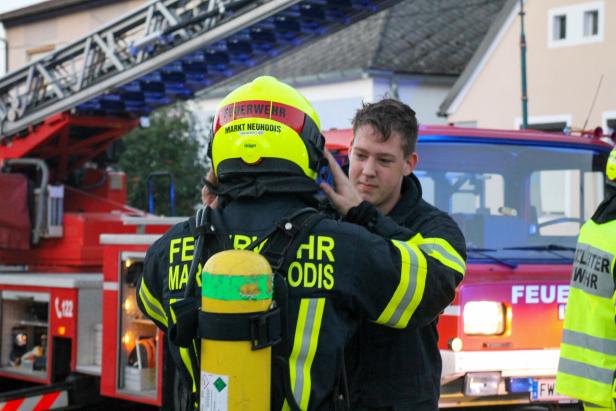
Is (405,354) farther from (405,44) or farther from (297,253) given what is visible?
(405,44)

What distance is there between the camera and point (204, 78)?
8.55 meters

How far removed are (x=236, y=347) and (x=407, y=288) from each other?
0.47 meters

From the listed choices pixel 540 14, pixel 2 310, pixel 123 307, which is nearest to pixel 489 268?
pixel 123 307

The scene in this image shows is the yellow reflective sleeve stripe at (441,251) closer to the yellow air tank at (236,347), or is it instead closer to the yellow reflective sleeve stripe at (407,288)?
the yellow reflective sleeve stripe at (407,288)

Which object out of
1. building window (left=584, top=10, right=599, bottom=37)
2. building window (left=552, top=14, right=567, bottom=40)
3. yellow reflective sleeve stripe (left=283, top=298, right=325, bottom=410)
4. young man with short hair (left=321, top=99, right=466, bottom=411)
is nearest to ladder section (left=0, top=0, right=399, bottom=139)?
young man with short hair (left=321, top=99, right=466, bottom=411)

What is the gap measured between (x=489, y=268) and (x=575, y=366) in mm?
1491

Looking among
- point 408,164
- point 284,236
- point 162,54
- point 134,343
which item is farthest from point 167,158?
point 284,236

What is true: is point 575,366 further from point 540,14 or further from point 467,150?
point 540,14

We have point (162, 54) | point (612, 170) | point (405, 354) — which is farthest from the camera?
point (162, 54)

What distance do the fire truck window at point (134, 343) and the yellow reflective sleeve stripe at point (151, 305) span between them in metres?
3.36

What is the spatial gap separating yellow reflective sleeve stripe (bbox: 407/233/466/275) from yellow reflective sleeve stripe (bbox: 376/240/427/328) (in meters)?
0.11

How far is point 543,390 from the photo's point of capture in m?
5.12

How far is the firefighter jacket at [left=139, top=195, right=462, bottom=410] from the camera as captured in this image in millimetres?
2475

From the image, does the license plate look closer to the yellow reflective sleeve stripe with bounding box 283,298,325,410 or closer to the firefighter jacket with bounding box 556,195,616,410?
the firefighter jacket with bounding box 556,195,616,410
